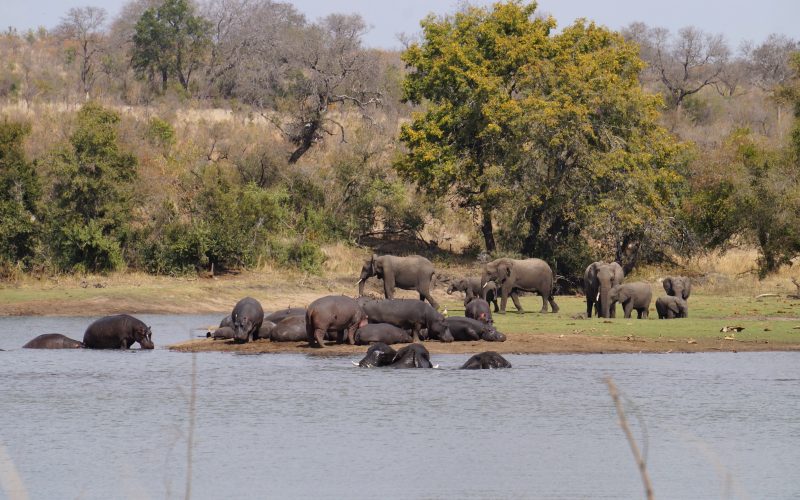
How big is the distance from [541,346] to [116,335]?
7848mm

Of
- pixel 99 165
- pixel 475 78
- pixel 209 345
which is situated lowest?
pixel 209 345

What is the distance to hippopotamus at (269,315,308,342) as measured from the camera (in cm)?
2331

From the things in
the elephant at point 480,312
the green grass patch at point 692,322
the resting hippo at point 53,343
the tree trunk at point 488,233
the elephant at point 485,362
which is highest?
the tree trunk at point 488,233

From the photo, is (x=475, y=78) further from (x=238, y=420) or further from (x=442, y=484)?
(x=442, y=484)

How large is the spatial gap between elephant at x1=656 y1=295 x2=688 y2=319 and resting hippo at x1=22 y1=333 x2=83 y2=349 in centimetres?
1391

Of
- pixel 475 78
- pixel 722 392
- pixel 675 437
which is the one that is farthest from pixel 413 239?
pixel 675 437

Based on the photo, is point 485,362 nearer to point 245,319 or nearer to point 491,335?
point 491,335

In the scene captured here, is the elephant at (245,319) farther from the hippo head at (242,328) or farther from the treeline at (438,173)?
the treeline at (438,173)

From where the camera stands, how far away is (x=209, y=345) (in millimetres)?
23234

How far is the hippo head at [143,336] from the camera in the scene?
23.0 m

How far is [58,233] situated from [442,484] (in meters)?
27.2

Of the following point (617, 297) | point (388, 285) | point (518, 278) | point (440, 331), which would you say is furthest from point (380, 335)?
point (388, 285)

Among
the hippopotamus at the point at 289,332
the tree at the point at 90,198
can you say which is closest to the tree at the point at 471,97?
the tree at the point at 90,198

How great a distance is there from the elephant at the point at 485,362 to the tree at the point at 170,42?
1928 inches
